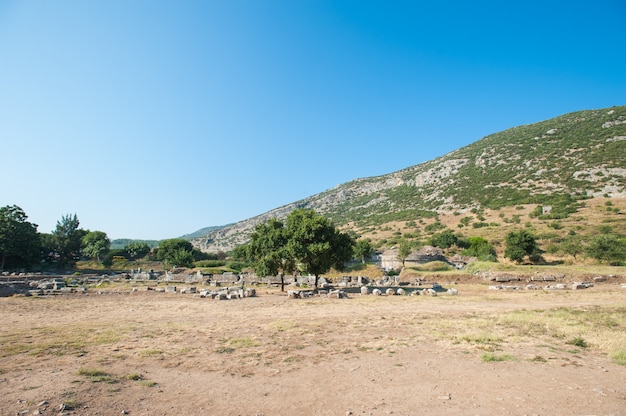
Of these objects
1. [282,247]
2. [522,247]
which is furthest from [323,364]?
[522,247]

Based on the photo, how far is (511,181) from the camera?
83000 mm

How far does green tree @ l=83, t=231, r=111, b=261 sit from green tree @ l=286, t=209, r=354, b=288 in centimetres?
6358

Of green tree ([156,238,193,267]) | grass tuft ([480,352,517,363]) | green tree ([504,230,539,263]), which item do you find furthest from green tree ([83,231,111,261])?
grass tuft ([480,352,517,363])

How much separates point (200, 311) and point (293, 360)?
11.2 metres

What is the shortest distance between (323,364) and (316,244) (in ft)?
59.8

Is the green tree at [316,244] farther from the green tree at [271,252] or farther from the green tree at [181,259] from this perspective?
the green tree at [181,259]

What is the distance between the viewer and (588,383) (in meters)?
6.53

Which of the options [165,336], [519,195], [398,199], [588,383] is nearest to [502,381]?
[588,383]

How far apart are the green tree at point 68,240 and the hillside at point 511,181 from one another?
66.1 metres

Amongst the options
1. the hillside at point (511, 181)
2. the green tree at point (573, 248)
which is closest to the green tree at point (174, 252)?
the hillside at point (511, 181)

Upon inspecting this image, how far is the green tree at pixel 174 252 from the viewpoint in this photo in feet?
205

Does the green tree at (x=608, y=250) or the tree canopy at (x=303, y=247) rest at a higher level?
the tree canopy at (x=303, y=247)

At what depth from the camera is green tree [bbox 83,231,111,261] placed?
72312 mm

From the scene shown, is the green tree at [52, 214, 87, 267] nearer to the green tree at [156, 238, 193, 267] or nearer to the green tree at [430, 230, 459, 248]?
the green tree at [156, 238, 193, 267]
